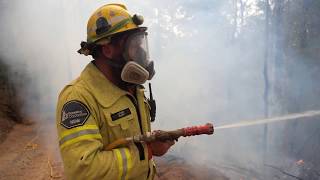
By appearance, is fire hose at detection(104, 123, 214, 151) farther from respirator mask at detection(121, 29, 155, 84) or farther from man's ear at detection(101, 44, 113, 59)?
man's ear at detection(101, 44, 113, 59)

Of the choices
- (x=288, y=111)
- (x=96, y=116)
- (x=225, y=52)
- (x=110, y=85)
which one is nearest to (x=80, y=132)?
(x=96, y=116)

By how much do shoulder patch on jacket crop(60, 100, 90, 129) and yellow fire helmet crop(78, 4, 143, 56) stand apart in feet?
1.39

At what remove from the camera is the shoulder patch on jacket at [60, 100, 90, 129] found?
1.94 metres

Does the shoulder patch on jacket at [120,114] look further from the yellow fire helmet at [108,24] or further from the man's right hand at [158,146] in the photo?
the yellow fire helmet at [108,24]

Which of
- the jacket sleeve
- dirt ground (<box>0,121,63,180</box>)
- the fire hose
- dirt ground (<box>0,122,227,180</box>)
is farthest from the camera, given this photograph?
dirt ground (<box>0,121,63,180</box>)

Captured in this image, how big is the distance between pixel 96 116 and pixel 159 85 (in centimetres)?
A: 1177

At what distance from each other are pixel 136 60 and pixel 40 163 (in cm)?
655

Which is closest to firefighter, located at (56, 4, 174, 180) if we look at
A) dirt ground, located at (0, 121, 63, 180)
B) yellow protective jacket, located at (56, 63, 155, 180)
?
yellow protective jacket, located at (56, 63, 155, 180)

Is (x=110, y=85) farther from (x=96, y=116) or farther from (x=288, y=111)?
(x=288, y=111)

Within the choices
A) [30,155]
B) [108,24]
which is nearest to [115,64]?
Answer: [108,24]

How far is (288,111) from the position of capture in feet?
44.6

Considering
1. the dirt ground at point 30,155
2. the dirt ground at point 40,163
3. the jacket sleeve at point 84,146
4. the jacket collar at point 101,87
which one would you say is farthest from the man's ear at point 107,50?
the dirt ground at point 30,155

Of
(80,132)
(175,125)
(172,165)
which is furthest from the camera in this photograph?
(175,125)

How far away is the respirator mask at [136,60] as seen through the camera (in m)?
2.09
